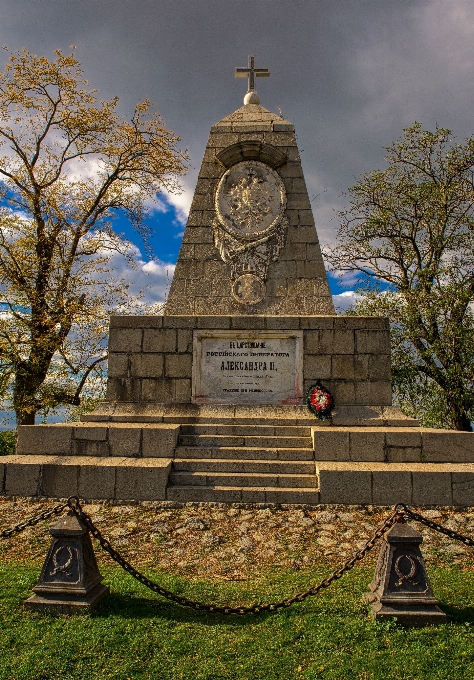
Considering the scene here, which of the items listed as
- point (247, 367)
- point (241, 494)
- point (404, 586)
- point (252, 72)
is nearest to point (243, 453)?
point (241, 494)

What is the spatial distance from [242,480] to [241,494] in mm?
274

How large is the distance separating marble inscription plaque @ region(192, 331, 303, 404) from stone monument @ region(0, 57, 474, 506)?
0.02 m

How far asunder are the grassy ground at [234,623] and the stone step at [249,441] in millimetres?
2008

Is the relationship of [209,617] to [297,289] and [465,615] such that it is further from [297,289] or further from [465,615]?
[297,289]

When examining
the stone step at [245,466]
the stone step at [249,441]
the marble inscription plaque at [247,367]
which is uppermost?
the marble inscription plaque at [247,367]

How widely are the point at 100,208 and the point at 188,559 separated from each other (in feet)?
39.5

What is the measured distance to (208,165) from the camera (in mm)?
9992

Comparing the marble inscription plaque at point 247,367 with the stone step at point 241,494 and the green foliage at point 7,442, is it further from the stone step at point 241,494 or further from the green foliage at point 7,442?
the green foliage at point 7,442

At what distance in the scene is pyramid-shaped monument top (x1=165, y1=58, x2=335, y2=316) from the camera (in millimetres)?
9273

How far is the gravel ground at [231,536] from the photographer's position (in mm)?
5117

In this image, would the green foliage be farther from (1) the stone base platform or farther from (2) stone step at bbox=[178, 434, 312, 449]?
(2) stone step at bbox=[178, 434, 312, 449]

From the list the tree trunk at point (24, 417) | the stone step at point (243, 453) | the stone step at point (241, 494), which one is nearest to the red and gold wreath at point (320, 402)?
the stone step at point (243, 453)

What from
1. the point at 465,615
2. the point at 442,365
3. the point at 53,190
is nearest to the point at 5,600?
the point at 465,615

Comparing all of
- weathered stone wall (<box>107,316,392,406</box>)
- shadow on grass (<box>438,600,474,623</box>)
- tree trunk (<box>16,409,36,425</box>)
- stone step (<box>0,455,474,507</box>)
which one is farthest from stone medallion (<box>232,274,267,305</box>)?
tree trunk (<box>16,409,36,425</box>)
